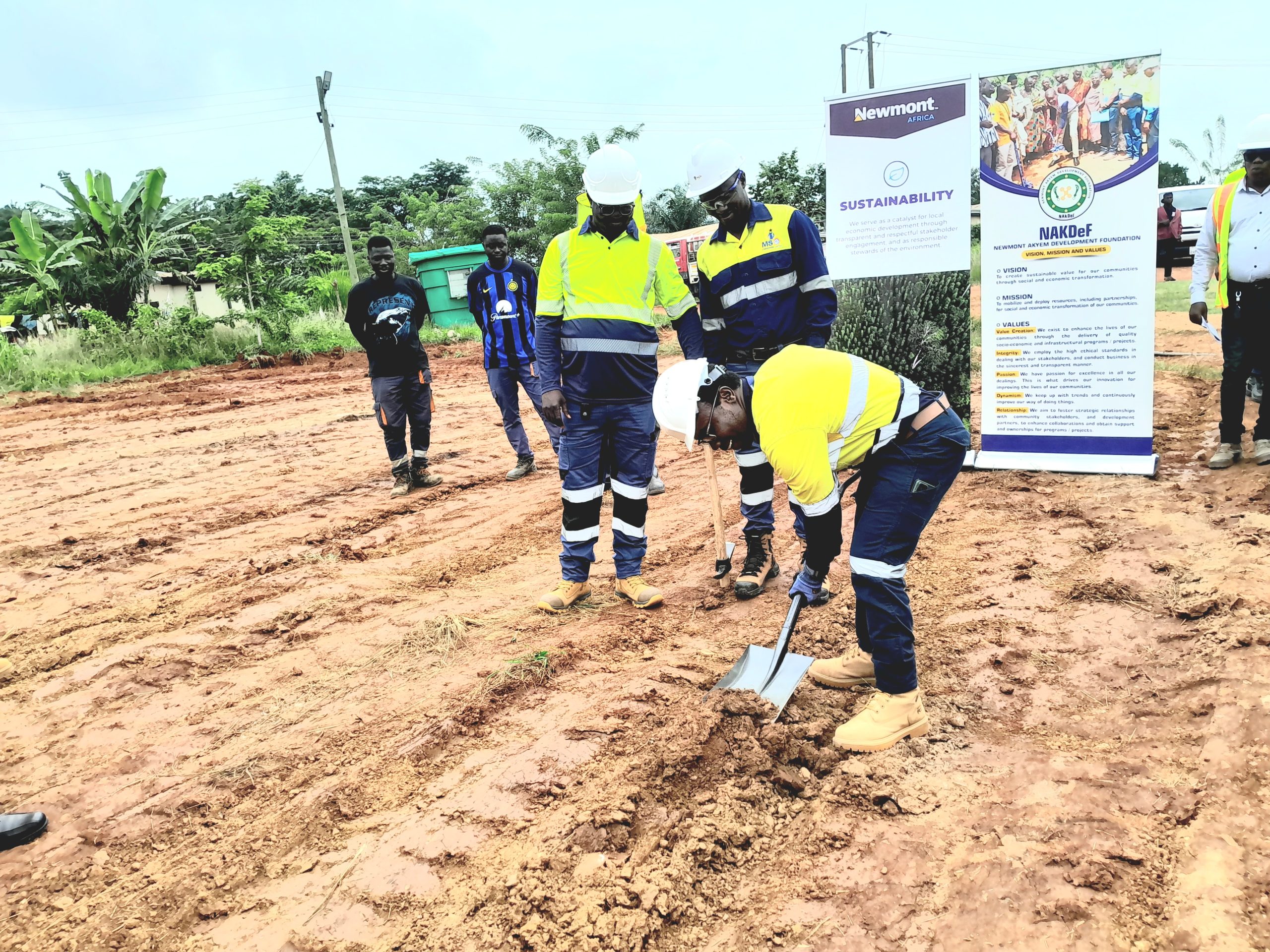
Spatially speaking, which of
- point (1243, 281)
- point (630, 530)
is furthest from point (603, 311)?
point (1243, 281)

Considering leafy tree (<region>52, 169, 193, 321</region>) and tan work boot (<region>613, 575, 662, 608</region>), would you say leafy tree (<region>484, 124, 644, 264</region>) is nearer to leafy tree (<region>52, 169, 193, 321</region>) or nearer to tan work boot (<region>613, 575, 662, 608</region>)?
leafy tree (<region>52, 169, 193, 321</region>)

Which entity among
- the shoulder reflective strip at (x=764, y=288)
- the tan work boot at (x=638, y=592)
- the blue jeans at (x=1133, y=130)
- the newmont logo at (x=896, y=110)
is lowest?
the tan work boot at (x=638, y=592)

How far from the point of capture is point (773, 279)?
4.37 meters

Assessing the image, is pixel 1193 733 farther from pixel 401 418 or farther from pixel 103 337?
pixel 103 337

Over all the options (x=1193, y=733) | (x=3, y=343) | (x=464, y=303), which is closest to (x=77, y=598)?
(x=1193, y=733)

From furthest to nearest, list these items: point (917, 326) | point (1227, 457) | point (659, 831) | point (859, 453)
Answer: point (917, 326) < point (1227, 457) < point (859, 453) < point (659, 831)

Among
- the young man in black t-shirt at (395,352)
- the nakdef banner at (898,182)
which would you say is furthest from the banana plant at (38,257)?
the nakdef banner at (898,182)

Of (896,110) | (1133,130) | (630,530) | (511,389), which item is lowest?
(630,530)

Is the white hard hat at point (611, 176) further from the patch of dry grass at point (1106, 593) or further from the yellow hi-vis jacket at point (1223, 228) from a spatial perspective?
the yellow hi-vis jacket at point (1223, 228)

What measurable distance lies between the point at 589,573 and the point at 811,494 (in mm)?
2525

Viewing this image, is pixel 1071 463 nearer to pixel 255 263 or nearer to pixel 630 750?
pixel 630 750

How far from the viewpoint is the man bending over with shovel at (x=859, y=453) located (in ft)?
9.37

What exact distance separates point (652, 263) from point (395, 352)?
3.26m

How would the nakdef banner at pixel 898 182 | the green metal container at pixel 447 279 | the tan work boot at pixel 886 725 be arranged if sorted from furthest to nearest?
the green metal container at pixel 447 279 → the nakdef banner at pixel 898 182 → the tan work boot at pixel 886 725
